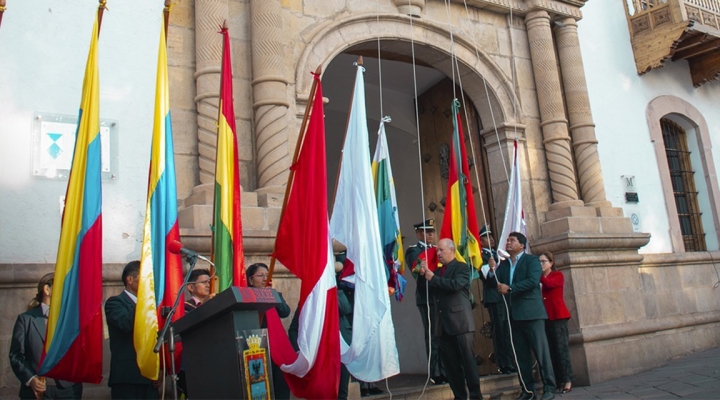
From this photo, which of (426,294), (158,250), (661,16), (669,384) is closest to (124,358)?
(158,250)

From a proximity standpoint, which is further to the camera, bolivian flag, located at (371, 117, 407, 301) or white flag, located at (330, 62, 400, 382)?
bolivian flag, located at (371, 117, 407, 301)

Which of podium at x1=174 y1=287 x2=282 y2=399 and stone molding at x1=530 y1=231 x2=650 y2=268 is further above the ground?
stone molding at x1=530 y1=231 x2=650 y2=268

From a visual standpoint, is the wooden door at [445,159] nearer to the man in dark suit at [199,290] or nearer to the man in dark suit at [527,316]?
the man in dark suit at [527,316]

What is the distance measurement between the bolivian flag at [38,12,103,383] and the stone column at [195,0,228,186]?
1.62 m

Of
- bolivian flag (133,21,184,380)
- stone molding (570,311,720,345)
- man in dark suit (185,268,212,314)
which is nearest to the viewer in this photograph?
bolivian flag (133,21,184,380)

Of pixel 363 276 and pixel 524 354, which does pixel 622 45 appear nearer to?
pixel 524 354

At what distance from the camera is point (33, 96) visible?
20.6ft

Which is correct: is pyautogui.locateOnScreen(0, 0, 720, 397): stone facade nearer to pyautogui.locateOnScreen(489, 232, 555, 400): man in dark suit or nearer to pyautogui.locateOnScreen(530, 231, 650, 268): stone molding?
pyautogui.locateOnScreen(530, 231, 650, 268): stone molding

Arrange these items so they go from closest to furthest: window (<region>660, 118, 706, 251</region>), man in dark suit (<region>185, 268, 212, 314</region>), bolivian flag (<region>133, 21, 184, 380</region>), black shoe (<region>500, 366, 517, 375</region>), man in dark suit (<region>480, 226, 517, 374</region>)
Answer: bolivian flag (<region>133, 21, 184, 380</region>), man in dark suit (<region>185, 268, 212, 314</region>), man in dark suit (<region>480, 226, 517, 374</region>), black shoe (<region>500, 366, 517, 375</region>), window (<region>660, 118, 706, 251</region>)

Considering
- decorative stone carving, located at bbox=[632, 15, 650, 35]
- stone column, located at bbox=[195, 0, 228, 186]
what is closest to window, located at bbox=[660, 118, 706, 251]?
decorative stone carving, located at bbox=[632, 15, 650, 35]

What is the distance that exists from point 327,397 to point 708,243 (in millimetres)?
8544

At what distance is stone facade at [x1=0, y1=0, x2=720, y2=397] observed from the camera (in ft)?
22.8

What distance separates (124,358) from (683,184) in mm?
9646

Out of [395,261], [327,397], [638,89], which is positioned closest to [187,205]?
[395,261]
